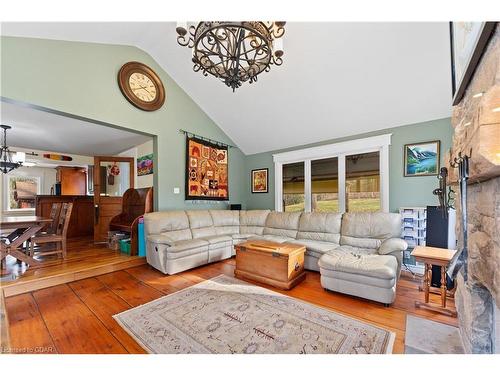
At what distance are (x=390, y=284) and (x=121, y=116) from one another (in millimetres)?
4208

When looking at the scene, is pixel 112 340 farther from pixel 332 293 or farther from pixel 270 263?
pixel 332 293

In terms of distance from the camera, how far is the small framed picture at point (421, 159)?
119 inches

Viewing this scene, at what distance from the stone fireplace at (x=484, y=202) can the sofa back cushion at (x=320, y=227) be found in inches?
A: 83.0

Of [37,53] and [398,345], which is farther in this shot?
[37,53]

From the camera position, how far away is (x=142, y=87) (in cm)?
356

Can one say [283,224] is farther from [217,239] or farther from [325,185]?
[217,239]

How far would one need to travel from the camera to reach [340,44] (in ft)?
8.53

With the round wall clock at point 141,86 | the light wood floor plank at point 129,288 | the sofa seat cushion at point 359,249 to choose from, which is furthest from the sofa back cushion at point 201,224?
the sofa seat cushion at point 359,249

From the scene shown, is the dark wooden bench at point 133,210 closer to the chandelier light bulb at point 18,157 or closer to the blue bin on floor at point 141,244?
the blue bin on floor at point 141,244

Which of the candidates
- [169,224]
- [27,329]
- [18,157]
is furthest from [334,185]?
[18,157]

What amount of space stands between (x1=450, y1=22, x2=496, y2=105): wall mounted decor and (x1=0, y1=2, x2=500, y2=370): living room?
0.5 inches

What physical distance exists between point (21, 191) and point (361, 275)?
29.4 feet

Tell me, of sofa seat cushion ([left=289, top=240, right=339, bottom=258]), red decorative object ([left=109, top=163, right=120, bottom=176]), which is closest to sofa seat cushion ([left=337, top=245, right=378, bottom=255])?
sofa seat cushion ([left=289, top=240, right=339, bottom=258])

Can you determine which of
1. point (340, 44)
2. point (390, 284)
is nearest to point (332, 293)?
point (390, 284)
